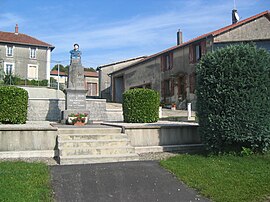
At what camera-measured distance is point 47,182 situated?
514 cm

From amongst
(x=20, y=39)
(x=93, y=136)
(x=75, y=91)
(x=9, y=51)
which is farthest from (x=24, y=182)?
(x=20, y=39)

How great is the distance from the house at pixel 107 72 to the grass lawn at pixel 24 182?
32.0m

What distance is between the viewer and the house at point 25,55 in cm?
3912

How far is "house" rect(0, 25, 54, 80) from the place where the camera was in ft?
128

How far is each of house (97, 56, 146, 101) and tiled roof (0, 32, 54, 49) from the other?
9.10 m

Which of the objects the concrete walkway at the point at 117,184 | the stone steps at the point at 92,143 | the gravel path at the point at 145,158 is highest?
the stone steps at the point at 92,143

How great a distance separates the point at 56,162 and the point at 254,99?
5050 millimetres

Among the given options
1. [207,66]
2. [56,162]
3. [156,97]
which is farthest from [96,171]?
[156,97]

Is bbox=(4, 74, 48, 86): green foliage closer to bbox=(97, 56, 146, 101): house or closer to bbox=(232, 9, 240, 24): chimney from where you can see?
bbox=(97, 56, 146, 101): house

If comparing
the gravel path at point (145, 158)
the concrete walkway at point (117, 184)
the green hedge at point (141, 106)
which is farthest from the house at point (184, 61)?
the concrete walkway at point (117, 184)

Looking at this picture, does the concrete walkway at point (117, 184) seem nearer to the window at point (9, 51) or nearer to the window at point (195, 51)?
the window at point (195, 51)

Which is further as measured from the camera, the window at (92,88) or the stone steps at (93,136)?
the window at (92,88)

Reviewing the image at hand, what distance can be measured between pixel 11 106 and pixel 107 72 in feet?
96.1

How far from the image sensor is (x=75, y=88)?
43.8 ft
